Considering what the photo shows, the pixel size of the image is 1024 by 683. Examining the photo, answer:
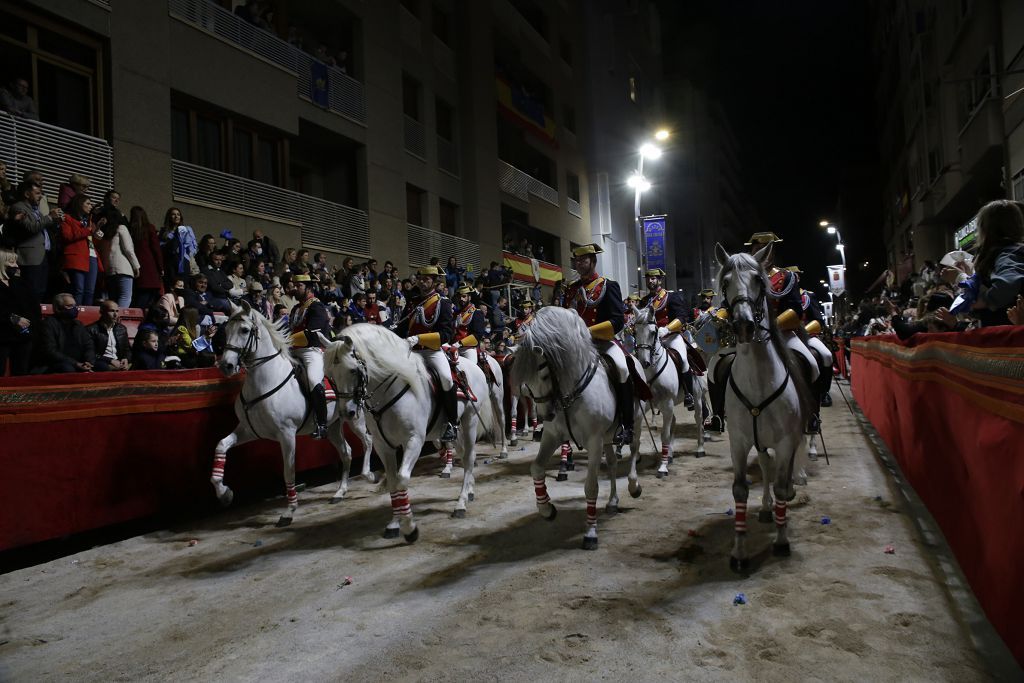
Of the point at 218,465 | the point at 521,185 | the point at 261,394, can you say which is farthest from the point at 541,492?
the point at 521,185

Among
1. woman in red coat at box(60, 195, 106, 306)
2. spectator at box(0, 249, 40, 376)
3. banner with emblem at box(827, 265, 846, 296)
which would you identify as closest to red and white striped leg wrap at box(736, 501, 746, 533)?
spectator at box(0, 249, 40, 376)

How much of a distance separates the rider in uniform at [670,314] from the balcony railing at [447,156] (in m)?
15.9

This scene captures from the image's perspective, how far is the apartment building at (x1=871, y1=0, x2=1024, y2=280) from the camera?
15602 millimetres

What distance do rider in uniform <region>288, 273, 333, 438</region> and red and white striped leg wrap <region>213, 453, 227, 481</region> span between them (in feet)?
3.52

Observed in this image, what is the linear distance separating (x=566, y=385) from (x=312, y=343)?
4.58 meters

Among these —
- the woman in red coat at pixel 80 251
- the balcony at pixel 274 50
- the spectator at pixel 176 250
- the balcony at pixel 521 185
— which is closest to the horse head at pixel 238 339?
the woman in red coat at pixel 80 251

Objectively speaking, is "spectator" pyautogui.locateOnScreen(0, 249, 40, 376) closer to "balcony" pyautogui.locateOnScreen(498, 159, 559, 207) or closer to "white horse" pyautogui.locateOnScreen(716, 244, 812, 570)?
"white horse" pyautogui.locateOnScreen(716, 244, 812, 570)

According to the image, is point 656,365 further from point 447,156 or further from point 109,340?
point 447,156

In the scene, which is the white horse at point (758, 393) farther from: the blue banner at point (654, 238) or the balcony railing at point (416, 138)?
the blue banner at point (654, 238)

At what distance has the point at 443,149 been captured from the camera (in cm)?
2605

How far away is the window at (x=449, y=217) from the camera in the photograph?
26047 millimetres

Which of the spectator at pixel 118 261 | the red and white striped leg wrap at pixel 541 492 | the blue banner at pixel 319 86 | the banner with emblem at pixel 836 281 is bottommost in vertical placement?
the red and white striped leg wrap at pixel 541 492

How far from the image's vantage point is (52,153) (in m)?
12.0

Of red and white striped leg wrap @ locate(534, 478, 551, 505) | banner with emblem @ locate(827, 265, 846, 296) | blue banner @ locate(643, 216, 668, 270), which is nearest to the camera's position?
red and white striped leg wrap @ locate(534, 478, 551, 505)
